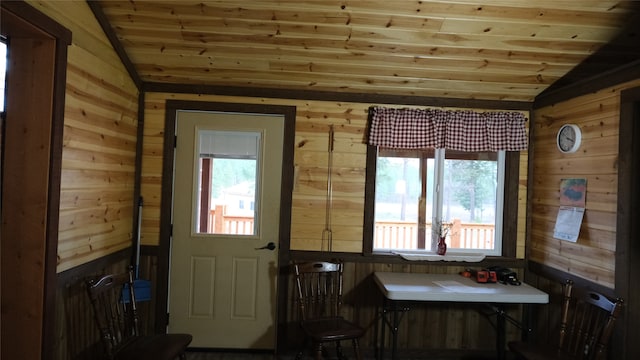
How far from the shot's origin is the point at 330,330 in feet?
8.35

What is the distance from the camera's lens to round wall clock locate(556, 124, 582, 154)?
265 centimetres

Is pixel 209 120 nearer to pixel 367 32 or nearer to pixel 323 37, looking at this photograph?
pixel 323 37

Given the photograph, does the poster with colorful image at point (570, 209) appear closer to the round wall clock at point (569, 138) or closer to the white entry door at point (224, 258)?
the round wall clock at point (569, 138)

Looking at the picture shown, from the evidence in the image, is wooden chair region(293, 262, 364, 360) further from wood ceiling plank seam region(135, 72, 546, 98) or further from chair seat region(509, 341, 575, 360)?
wood ceiling plank seam region(135, 72, 546, 98)

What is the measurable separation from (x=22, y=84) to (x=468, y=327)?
344 centimetres

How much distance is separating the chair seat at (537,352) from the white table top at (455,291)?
271 mm

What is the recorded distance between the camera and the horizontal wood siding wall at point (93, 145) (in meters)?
2.14

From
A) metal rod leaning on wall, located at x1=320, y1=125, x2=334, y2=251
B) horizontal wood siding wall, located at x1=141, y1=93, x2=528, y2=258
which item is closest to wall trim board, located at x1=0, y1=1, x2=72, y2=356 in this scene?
horizontal wood siding wall, located at x1=141, y1=93, x2=528, y2=258

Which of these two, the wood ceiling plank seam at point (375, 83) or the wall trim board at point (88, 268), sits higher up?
the wood ceiling plank seam at point (375, 83)

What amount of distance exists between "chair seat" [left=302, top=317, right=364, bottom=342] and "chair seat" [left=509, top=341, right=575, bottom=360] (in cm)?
98

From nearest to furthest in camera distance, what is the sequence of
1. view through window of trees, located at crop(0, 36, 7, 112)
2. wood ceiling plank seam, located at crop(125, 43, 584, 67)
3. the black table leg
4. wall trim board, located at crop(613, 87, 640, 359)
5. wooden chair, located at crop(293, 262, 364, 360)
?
view through window of trees, located at crop(0, 36, 7, 112), wall trim board, located at crop(613, 87, 640, 359), wooden chair, located at crop(293, 262, 364, 360), wood ceiling plank seam, located at crop(125, 43, 584, 67), the black table leg

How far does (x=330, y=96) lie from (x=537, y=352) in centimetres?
227

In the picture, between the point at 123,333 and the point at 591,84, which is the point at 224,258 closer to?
the point at 123,333

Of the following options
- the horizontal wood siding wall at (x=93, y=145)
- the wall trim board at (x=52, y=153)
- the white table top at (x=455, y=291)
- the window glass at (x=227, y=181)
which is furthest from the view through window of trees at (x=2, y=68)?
the white table top at (x=455, y=291)
